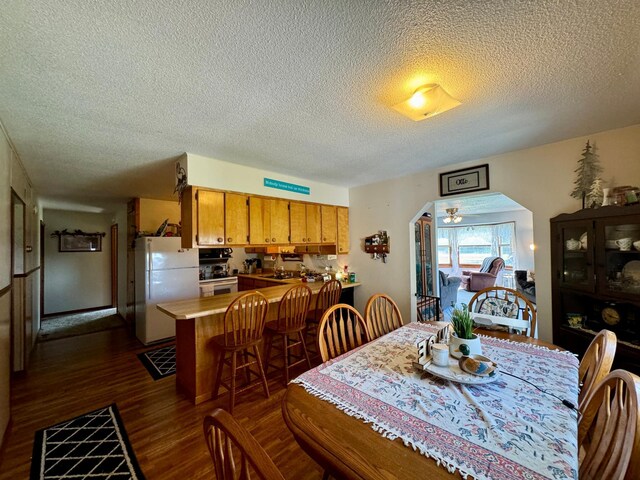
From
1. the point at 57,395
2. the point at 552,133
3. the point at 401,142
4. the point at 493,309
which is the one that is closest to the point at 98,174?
the point at 57,395

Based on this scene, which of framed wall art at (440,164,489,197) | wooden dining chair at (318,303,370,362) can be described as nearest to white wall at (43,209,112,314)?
wooden dining chair at (318,303,370,362)

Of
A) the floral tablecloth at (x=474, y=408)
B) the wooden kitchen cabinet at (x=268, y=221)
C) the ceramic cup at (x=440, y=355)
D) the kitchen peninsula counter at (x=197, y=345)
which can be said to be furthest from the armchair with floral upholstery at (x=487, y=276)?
the kitchen peninsula counter at (x=197, y=345)

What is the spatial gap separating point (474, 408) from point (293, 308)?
1918 mm

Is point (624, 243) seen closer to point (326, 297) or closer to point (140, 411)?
point (326, 297)

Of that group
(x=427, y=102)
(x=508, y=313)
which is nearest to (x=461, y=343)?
(x=508, y=313)

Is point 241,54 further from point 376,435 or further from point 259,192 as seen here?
point 259,192

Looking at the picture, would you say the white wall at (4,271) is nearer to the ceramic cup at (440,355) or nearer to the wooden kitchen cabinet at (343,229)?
the ceramic cup at (440,355)

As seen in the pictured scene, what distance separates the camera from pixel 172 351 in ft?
12.0

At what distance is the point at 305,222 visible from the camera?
12.5ft

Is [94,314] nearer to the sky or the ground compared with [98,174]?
nearer to the ground

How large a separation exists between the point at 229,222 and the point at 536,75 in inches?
109

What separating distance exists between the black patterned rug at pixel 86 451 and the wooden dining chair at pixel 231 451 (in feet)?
4.96

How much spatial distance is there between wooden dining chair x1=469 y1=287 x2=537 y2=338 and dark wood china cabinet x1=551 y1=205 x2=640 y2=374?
17.2 inches

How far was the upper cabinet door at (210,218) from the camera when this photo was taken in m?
2.74
